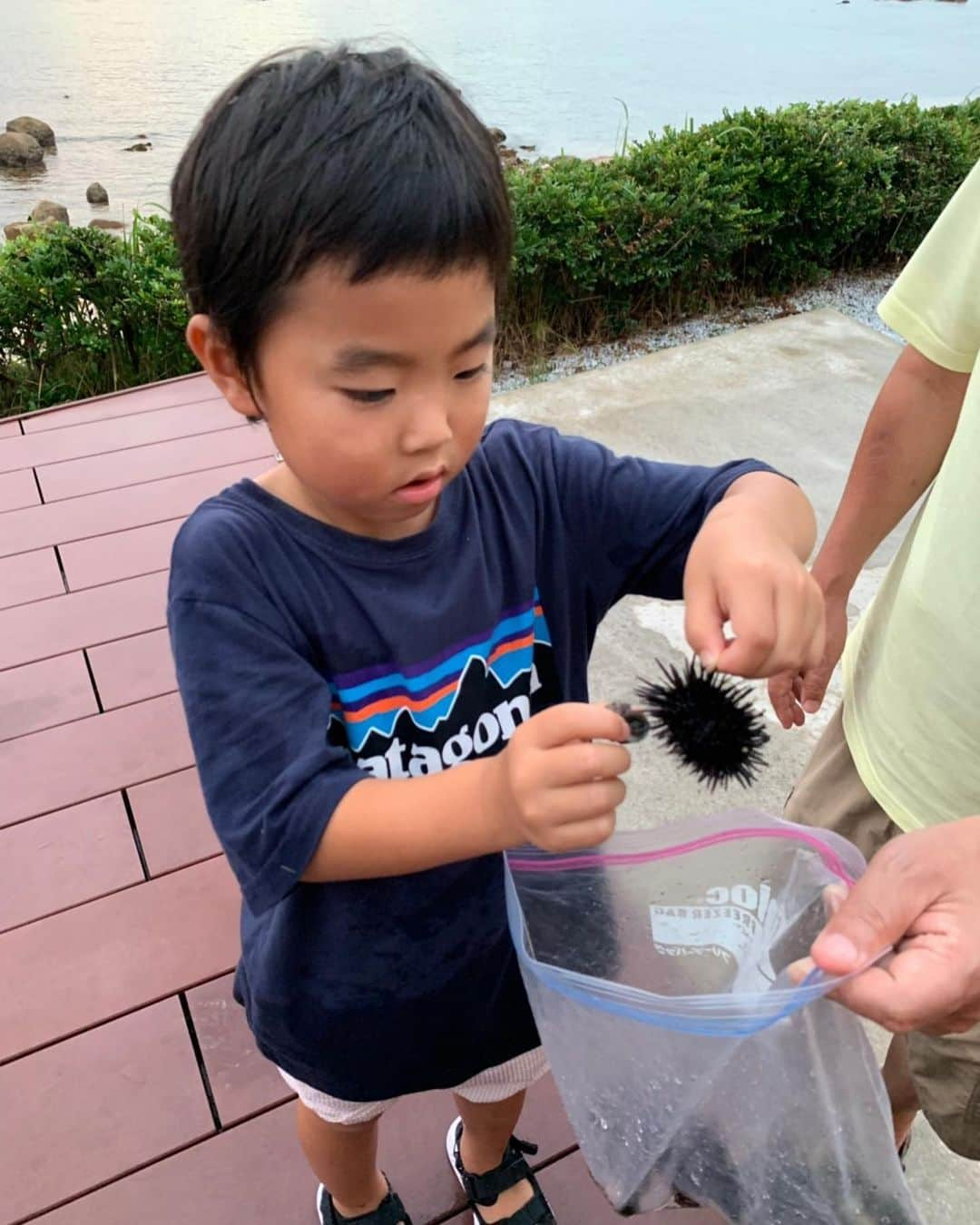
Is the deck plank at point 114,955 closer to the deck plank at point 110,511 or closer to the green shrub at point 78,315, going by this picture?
the deck plank at point 110,511

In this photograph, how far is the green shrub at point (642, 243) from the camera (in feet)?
15.3

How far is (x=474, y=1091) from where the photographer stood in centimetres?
158

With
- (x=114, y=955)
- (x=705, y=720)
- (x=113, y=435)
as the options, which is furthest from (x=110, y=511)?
(x=705, y=720)

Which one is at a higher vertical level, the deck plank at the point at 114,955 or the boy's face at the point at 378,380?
the boy's face at the point at 378,380

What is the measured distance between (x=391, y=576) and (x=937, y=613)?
2.40ft

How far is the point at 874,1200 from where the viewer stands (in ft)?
4.14

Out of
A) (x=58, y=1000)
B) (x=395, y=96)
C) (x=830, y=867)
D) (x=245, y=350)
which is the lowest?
(x=58, y=1000)

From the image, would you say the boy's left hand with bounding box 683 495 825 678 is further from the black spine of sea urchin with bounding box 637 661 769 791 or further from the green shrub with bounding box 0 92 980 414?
the green shrub with bounding box 0 92 980 414

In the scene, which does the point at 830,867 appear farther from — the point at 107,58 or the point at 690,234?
the point at 107,58

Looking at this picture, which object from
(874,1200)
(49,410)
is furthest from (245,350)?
(49,410)

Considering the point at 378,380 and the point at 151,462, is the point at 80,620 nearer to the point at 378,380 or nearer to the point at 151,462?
the point at 151,462

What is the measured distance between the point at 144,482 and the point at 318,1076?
3.04 metres

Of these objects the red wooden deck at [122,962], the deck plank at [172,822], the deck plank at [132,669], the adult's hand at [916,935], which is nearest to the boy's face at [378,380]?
the adult's hand at [916,935]

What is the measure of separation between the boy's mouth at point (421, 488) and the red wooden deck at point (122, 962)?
4.68 ft
